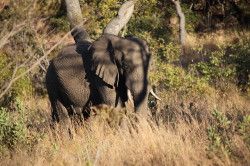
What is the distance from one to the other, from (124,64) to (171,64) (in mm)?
5995

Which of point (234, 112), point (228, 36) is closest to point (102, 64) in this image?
point (234, 112)

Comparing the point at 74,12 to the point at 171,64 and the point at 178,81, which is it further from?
the point at 171,64

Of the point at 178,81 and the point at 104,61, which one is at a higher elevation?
the point at 104,61

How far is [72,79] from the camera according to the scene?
400 inches

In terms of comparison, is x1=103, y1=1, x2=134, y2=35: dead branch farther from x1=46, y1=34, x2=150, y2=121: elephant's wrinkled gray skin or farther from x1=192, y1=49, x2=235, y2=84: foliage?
x1=192, y1=49, x2=235, y2=84: foliage

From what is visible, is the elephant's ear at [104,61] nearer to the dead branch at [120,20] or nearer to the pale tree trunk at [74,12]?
the dead branch at [120,20]

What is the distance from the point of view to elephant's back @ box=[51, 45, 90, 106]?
10.0 metres

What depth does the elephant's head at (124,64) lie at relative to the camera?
9188mm

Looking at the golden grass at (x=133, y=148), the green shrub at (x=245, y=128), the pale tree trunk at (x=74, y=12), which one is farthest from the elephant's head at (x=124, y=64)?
the pale tree trunk at (x=74, y=12)

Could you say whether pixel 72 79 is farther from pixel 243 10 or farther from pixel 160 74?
pixel 243 10

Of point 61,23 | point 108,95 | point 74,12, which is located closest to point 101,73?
point 108,95

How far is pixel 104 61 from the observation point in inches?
375

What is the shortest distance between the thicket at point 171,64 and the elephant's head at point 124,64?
52cm

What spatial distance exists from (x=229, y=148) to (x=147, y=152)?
2.99 ft
